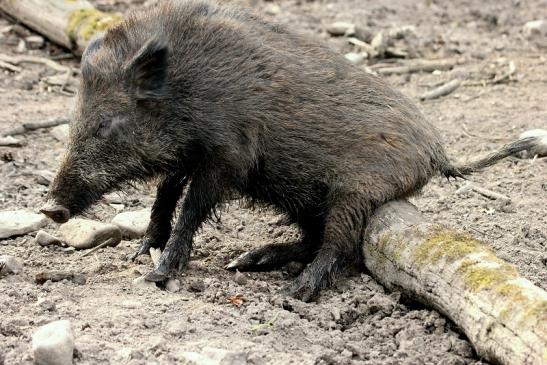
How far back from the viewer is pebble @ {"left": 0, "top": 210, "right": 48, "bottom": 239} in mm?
5910

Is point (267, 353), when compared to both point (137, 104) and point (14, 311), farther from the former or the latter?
point (137, 104)

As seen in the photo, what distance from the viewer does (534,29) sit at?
35.1 ft

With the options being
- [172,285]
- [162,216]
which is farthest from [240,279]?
[162,216]

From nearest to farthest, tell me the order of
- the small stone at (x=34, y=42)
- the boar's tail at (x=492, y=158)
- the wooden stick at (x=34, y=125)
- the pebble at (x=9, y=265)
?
the pebble at (x=9, y=265), the boar's tail at (x=492, y=158), the wooden stick at (x=34, y=125), the small stone at (x=34, y=42)

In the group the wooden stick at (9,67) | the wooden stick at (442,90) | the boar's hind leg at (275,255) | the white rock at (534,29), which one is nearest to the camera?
the boar's hind leg at (275,255)

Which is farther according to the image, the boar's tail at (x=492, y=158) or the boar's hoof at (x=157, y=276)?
the boar's tail at (x=492, y=158)

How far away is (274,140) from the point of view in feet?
18.4

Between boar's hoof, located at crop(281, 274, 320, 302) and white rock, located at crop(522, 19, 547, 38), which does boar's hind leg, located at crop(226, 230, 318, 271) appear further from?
white rock, located at crop(522, 19, 547, 38)

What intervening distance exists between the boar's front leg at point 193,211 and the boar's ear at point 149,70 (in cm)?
58

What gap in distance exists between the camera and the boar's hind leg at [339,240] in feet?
17.9

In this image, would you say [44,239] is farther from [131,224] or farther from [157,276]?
[157,276]

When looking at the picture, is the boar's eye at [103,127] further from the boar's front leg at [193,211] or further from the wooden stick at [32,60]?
the wooden stick at [32,60]

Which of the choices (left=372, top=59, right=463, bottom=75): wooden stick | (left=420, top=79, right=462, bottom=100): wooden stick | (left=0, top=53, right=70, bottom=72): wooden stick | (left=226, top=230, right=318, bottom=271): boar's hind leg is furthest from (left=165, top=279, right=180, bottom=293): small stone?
(left=372, top=59, right=463, bottom=75): wooden stick

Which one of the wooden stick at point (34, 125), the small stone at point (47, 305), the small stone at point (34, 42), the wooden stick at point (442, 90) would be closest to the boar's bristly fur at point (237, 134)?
the small stone at point (47, 305)
